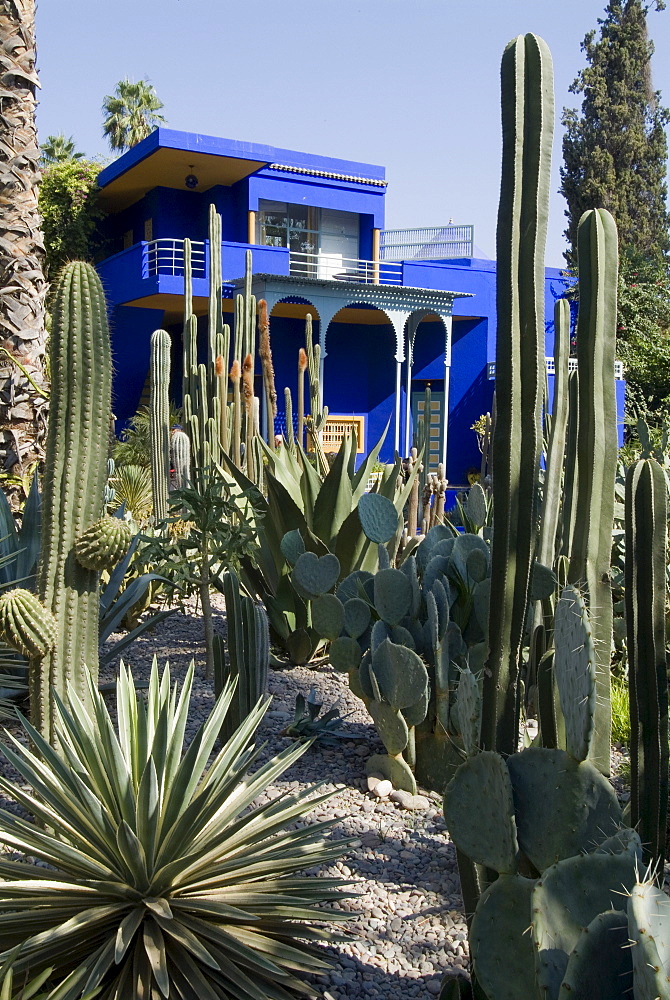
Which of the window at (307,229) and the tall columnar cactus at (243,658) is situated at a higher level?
the window at (307,229)

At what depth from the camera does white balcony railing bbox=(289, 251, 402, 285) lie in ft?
69.5

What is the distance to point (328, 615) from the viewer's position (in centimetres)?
408

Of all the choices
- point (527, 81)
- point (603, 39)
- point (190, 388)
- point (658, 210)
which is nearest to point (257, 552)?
point (527, 81)

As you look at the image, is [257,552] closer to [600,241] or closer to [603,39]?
[600,241]

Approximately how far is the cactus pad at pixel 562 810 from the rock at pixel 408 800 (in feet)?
4.68

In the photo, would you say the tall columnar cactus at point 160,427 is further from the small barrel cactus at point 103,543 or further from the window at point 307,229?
the window at point 307,229

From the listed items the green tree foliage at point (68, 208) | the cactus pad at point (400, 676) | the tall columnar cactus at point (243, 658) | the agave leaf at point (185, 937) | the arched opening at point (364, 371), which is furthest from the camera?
the arched opening at point (364, 371)

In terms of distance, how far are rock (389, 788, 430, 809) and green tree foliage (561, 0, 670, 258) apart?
2397 centimetres

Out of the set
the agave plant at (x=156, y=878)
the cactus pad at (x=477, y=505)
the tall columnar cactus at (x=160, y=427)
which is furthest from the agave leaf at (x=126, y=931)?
the tall columnar cactus at (x=160, y=427)

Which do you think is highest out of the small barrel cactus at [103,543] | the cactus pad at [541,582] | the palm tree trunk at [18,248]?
the palm tree trunk at [18,248]

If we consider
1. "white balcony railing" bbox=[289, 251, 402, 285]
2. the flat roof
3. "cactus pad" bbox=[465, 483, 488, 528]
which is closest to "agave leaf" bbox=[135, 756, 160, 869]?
"cactus pad" bbox=[465, 483, 488, 528]

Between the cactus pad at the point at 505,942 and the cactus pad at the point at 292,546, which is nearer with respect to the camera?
the cactus pad at the point at 505,942

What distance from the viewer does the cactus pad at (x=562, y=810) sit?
2.10 m

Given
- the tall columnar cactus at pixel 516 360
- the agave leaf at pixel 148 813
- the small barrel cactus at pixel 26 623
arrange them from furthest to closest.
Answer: the small barrel cactus at pixel 26 623 < the tall columnar cactus at pixel 516 360 < the agave leaf at pixel 148 813
